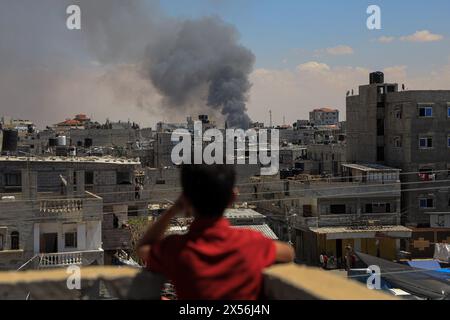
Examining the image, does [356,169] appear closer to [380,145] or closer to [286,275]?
[380,145]

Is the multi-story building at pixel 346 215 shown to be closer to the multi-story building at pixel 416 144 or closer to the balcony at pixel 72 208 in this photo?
the multi-story building at pixel 416 144

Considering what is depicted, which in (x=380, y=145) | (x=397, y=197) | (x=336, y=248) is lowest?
(x=336, y=248)

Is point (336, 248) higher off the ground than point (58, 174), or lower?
lower

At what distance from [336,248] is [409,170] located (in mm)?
8287

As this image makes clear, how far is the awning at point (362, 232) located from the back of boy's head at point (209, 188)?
3457cm

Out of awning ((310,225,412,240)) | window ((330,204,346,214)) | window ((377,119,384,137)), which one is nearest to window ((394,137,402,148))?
window ((377,119,384,137))

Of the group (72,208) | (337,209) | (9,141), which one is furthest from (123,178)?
(9,141)

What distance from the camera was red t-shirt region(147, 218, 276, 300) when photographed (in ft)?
12.5

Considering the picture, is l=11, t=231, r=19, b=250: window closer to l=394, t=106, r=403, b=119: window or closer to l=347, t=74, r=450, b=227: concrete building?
l=347, t=74, r=450, b=227: concrete building

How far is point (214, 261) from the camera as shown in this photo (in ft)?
12.5

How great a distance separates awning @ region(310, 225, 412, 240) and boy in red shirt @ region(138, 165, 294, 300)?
3448 cm

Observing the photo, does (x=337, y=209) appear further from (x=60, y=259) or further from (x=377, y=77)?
(x=60, y=259)

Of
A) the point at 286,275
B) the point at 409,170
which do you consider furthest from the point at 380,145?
the point at 286,275

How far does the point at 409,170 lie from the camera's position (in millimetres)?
43688
